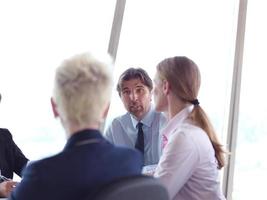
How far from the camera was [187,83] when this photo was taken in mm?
1948

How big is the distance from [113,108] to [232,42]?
126 cm

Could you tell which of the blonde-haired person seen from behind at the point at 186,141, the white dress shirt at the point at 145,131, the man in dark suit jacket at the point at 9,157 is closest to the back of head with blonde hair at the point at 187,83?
the blonde-haired person seen from behind at the point at 186,141

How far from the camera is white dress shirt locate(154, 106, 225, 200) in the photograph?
1807 mm

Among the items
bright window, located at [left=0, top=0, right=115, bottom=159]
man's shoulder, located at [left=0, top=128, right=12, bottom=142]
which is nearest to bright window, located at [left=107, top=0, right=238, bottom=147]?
bright window, located at [left=0, top=0, right=115, bottom=159]

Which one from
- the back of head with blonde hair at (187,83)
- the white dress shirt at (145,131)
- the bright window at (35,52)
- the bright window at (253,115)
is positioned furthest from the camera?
the bright window at (253,115)

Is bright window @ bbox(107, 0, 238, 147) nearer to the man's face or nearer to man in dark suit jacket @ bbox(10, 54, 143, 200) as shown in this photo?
the man's face

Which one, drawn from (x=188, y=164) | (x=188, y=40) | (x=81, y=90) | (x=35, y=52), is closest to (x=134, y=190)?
(x=81, y=90)

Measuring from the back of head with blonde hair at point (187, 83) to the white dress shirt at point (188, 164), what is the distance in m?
0.05

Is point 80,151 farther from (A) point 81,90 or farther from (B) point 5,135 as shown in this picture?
(B) point 5,135

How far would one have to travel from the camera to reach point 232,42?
372 cm

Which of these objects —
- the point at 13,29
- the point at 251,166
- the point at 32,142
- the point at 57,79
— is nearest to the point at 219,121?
the point at 251,166

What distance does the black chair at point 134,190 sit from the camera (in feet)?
3.76

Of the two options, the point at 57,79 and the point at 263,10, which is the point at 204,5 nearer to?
the point at 263,10

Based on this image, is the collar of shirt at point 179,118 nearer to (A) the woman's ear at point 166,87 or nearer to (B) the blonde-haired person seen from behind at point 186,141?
(B) the blonde-haired person seen from behind at point 186,141
